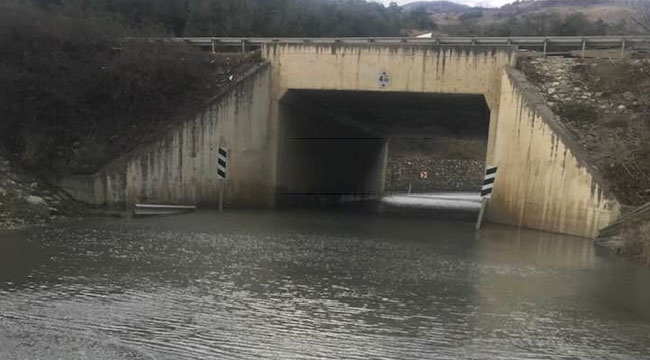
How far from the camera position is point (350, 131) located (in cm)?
3394

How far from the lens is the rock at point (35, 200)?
17.1 metres

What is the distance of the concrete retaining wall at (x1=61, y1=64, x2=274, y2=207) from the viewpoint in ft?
66.2

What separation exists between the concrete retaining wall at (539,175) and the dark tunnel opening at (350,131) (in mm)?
2415

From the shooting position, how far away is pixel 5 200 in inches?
637

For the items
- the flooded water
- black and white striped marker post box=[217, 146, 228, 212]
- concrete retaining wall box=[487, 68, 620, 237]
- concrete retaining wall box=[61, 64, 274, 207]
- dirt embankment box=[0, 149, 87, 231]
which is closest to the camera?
the flooded water

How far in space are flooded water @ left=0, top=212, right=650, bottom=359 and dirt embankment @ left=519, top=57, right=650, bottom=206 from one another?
3.88 metres

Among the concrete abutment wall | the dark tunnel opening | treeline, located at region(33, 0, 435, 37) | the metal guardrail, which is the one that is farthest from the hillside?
the concrete abutment wall

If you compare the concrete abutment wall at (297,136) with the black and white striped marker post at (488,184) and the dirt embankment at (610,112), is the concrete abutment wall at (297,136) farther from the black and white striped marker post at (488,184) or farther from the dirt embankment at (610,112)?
the black and white striped marker post at (488,184)

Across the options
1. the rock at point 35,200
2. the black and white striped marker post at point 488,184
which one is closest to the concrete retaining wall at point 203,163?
the rock at point 35,200

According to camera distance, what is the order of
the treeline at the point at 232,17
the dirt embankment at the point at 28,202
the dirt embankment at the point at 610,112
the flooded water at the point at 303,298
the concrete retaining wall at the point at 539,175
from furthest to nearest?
the treeline at the point at 232,17
the concrete retaining wall at the point at 539,175
the dirt embankment at the point at 610,112
the dirt embankment at the point at 28,202
the flooded water at the point at 303,298

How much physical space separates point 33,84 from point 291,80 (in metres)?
9.07

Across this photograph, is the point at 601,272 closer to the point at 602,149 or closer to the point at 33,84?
the point at 602,149

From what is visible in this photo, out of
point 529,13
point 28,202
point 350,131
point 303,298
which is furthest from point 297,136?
point 529,13

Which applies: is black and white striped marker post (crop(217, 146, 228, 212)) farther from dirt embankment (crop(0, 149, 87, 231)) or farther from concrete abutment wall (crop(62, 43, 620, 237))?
dirt embankment (crop(0, 149, 87, 231))
